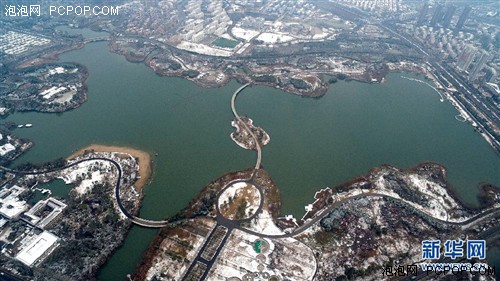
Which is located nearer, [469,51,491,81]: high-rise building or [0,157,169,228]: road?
[0,157,169,228]: road

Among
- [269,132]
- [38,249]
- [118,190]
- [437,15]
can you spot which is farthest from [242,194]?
[437,15]

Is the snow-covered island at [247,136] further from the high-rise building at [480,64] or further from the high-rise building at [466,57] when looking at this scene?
the high-rise building at [466,57]

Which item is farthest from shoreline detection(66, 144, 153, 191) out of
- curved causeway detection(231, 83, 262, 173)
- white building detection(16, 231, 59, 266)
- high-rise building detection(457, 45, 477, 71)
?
high-rise building detection(457, 45, 477, 71)


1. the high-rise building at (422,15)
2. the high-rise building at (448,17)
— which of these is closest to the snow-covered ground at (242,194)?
the high-rise building at (422,15)

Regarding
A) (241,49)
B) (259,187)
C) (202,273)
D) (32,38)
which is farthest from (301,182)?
(32,38)

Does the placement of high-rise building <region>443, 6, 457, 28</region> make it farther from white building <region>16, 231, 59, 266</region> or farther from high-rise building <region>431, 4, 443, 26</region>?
white building <region>16, 231, 59, 266</region>

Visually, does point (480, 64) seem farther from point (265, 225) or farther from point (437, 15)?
point (265, 225)

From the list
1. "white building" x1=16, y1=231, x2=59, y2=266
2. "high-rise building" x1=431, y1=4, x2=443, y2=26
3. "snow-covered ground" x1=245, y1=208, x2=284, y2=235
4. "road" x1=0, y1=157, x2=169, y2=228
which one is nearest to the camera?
"white building" x1=16, y1=231, x2=59, y2=266
